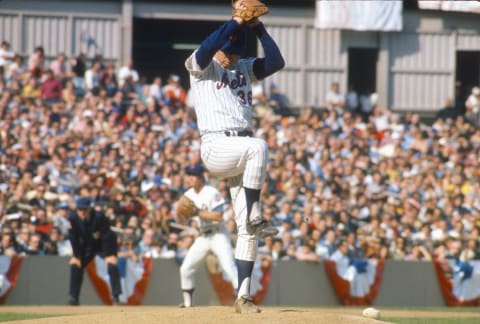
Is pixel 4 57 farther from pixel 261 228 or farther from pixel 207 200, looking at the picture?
pixel 261 228

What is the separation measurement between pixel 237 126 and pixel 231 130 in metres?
0.07

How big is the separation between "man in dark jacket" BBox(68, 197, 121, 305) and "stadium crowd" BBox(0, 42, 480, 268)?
1.19 meters

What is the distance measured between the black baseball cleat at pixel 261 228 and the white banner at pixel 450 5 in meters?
19.0

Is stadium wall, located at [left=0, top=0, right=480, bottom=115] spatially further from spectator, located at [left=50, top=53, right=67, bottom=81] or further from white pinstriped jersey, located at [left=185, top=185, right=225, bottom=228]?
white pinstriped jersey, located at [left=185, top=185, right=225, bottom=228]

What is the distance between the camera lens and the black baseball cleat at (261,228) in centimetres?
988

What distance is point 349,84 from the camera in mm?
29797

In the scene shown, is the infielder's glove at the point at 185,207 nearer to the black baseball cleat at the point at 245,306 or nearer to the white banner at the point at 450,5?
the black baseball cleat at the point at 245,306

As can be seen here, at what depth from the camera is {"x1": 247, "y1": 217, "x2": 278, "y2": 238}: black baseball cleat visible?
32.4 feet

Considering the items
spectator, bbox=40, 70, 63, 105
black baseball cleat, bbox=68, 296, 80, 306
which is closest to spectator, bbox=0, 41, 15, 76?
spectator, bbox=40, 70, 63, 105

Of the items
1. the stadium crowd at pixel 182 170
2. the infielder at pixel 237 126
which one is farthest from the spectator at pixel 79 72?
the infielder at pixel 237 126

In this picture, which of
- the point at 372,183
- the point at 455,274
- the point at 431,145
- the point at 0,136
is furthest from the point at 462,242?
the point at 0,136

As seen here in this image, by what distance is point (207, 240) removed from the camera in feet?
50.8

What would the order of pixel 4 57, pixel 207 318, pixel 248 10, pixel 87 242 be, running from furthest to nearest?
1. pixel 4 57
2. pixel 87 242
3. pixel 248 10
4. pixel 207 318

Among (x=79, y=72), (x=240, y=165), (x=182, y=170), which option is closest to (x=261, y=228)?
(x=240, y=165)
